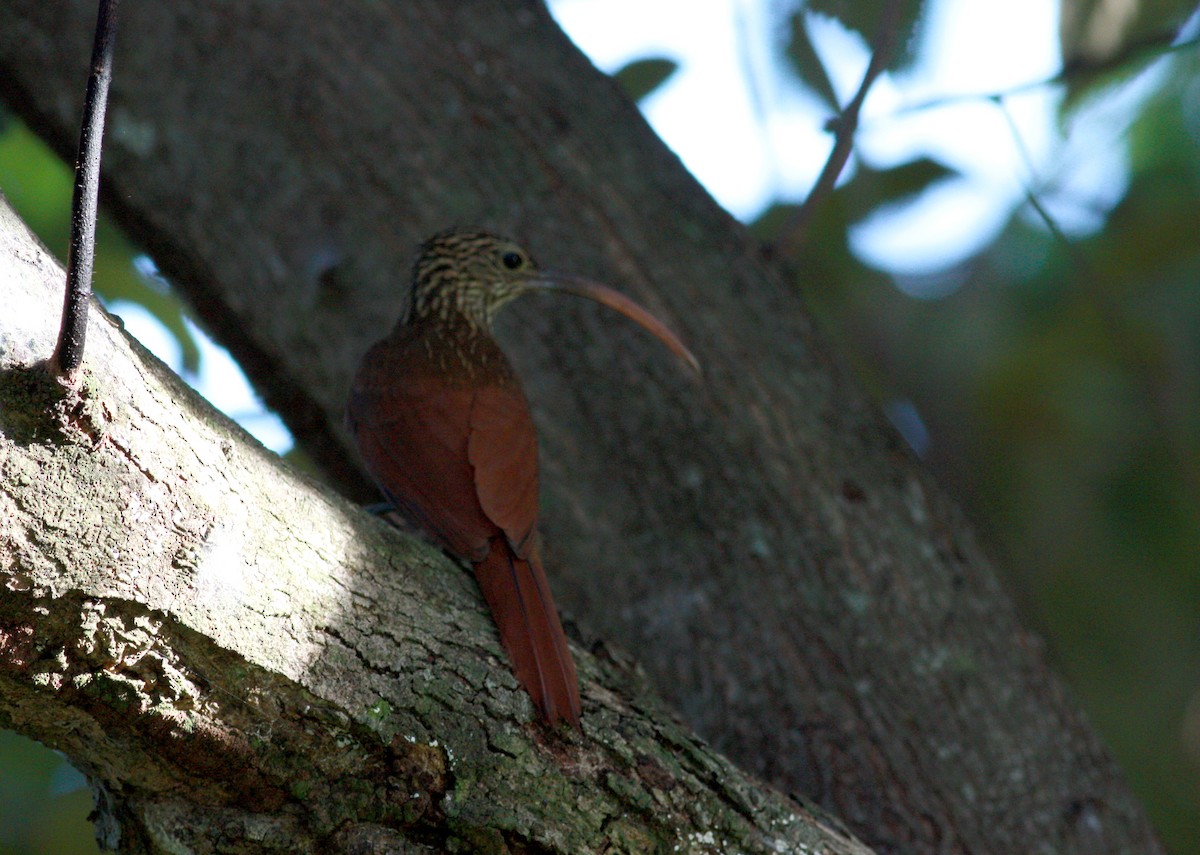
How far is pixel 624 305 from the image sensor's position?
3.10m

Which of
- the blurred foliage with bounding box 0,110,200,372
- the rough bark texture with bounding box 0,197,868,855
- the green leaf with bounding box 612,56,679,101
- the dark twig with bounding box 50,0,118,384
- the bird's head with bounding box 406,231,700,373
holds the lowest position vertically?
the rough bark texture with bounding box 0,197,868,855

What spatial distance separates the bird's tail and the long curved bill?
0.76 metres

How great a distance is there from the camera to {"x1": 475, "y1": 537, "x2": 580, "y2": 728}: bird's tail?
2086 millimetres

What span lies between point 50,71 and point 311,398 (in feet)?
3.58

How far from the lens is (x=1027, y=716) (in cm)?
298

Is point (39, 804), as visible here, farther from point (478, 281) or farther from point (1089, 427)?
point (1089, 427)

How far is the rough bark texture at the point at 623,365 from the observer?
293 cm

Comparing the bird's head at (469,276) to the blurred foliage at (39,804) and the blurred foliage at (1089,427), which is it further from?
the blurred foliage at (39,804)

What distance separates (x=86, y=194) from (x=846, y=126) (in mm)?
2180

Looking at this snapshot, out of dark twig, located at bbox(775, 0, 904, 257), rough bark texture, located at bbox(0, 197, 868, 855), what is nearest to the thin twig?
dark twig, located at bbox(775, 0, 904, 257)

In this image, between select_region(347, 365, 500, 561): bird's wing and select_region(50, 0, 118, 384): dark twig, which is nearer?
select_region(50, 0, 118, 384): dark twig

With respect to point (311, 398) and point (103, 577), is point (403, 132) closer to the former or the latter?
point (311, 398)

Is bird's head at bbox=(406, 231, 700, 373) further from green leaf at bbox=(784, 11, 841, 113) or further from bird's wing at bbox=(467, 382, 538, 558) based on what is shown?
green leaf at bbox=(784, 11, 841, 113)

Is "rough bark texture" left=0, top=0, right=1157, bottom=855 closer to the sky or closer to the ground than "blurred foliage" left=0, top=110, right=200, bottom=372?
closer to the ground
